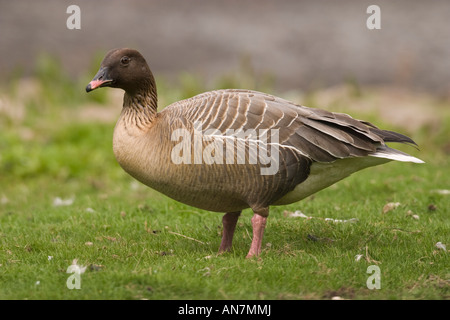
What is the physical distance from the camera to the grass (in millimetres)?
5023

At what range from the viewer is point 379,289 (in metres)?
5.05

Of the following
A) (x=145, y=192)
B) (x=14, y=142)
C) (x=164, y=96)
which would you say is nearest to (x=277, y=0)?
(x=164, y=96)

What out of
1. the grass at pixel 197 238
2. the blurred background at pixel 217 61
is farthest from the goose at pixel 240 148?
the blurred background at pixel 217 61

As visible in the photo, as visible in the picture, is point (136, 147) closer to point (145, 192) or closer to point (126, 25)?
point (145, 192)

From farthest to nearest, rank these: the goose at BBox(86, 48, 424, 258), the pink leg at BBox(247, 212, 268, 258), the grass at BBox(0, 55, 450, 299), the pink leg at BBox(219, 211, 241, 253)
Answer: the pink leg at BBox(219, 211, 241, 253)
the pink leg at BBox(247, 212, 268, 258)
the goose at BBox(86, 48, 424, 258)
the grass at BBox(0, 55, 450, 299)

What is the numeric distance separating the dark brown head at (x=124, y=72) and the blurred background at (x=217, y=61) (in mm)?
5124

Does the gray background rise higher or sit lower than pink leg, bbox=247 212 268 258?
higher

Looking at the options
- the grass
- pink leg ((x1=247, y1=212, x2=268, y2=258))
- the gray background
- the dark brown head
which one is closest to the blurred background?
the gray background

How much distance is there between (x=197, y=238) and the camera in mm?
6777

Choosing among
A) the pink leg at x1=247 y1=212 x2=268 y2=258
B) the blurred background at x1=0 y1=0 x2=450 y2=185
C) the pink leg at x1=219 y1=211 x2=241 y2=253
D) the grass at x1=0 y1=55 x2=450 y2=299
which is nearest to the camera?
the grass at x1=0 y1=55 x2=450 y2=299

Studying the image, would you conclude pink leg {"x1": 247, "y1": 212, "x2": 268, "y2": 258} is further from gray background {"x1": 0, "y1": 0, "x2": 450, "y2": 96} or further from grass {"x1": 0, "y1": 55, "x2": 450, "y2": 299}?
gray background {"x1": 0, "y1": 0, "x2": 450, "y2": 96}

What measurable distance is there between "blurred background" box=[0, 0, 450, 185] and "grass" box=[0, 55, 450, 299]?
805 mm

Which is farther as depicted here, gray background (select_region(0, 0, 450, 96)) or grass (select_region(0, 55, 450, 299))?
gray background (select_region(0, 0, 450, 96))

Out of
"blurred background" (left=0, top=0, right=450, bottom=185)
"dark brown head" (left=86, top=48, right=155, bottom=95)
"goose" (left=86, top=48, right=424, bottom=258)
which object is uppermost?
"blurred background" (left=0, top=0, right=450, bottom=185)
